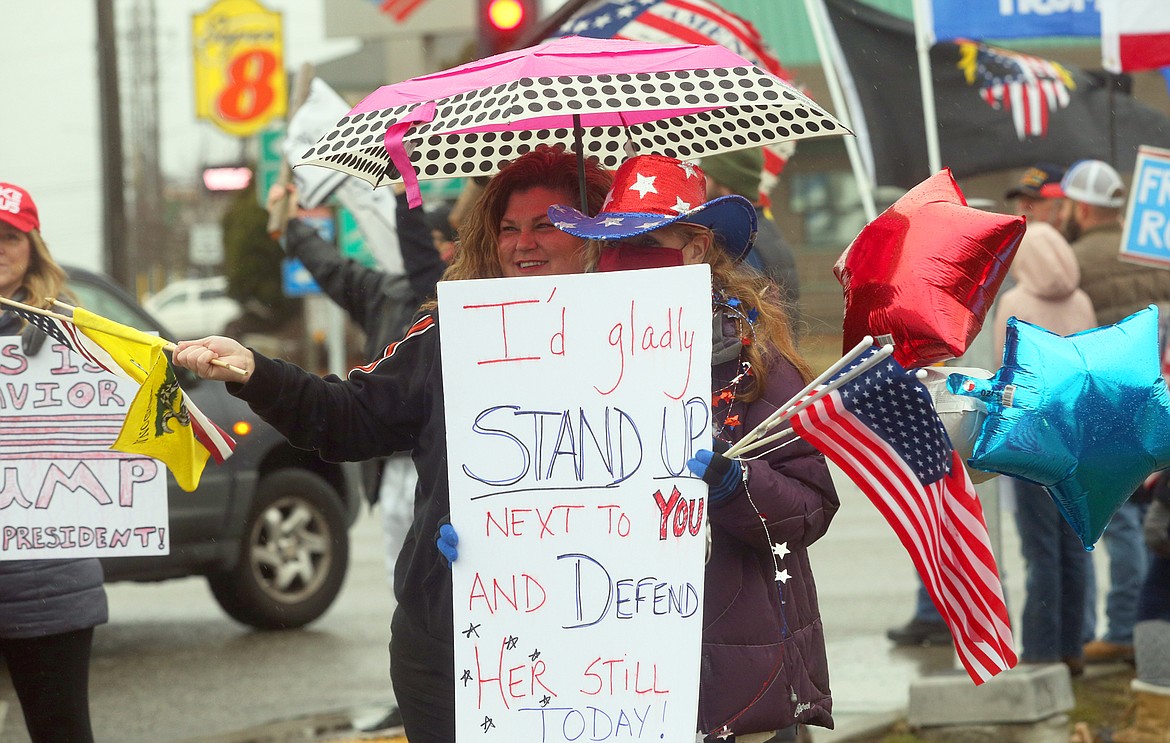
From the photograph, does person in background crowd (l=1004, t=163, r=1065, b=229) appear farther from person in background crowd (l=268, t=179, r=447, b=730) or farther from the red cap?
the red cap

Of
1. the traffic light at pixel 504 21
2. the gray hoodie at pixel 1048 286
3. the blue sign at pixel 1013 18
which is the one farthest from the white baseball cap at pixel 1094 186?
the traffic light at pixel 504 21

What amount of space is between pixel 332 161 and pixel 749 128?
102 cm

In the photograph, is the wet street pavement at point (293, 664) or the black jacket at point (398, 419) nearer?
the black jacket at point (398, 419)

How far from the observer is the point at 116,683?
24.4 feet

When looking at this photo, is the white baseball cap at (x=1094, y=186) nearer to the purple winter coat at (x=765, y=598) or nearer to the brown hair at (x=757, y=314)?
the brown hair at (x=757, y=314)

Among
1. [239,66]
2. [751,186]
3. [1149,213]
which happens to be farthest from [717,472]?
[239,66]

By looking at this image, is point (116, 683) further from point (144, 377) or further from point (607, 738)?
point (607, 738)

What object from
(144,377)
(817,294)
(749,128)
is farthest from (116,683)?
(817,294)

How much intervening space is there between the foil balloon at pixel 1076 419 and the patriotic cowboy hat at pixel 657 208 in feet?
1.77

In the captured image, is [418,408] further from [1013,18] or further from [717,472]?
[1013,18]

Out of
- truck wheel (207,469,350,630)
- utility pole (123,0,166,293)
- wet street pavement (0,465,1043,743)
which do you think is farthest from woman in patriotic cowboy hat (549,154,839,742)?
utility pole (123,0,166,293)

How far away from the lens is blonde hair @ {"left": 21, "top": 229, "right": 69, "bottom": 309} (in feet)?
14.5

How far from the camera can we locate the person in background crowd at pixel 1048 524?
675cm

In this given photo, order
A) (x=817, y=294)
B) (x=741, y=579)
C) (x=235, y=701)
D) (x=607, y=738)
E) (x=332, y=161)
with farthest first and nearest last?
(x=817, y=294)
(x=235, y=701)
(x=332, y=161)
(x=741, y=579)
(x=607, y=738)
